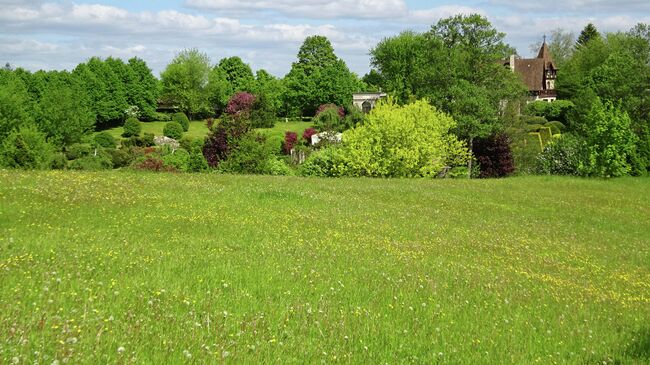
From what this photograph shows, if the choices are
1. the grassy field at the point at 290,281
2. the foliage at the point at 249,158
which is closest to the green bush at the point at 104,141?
the foliage at the point at 249,158

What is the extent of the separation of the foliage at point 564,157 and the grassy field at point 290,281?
26.3 meters

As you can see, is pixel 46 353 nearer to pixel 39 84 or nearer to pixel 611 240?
pixel 611 240

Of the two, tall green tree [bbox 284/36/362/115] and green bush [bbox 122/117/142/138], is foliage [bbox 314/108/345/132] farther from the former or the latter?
green bush [bbox 122/117/142/138]

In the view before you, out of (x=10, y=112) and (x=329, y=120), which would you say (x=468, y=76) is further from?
(x=10, y=112)

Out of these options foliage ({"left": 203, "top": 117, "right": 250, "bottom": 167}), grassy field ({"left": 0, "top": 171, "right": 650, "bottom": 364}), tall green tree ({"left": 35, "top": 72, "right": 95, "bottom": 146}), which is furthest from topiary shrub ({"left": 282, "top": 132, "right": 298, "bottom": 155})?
grassy field ({"left": 0, "top": 171, "right": 650, "bottom": 364})

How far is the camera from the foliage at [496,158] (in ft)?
170

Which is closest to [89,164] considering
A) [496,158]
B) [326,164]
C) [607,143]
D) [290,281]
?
[326,164]

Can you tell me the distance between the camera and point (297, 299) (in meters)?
8.78

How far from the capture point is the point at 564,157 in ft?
156

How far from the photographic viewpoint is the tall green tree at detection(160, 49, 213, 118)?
346ft

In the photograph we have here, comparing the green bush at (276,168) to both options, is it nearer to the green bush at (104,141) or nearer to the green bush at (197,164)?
the green bush at (197,164)

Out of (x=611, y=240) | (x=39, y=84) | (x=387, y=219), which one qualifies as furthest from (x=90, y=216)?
(x=39, y=84)

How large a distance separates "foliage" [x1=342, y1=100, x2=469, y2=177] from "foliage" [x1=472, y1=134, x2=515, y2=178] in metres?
9.94

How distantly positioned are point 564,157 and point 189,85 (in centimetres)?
7623
